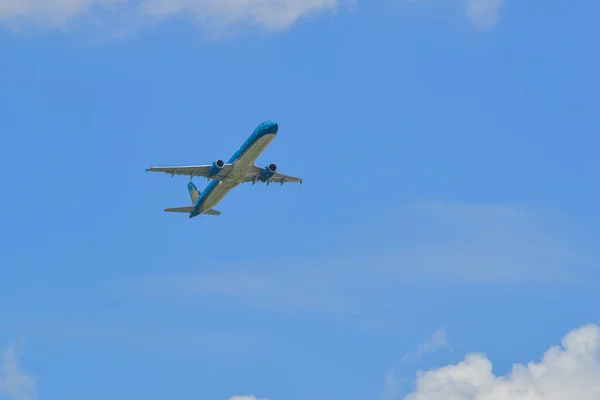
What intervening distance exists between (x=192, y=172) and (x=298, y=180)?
60.1 ft

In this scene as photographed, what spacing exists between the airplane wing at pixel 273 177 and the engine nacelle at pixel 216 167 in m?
6.57

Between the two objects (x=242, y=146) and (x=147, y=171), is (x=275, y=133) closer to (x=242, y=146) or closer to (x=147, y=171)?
(x=242, y=146)

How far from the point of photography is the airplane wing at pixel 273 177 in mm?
157875

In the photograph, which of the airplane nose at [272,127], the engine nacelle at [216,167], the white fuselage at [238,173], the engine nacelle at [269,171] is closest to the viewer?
the airplane nose at [272,127]

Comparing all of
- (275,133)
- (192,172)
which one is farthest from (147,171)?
(275,133)

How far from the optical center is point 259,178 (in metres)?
159

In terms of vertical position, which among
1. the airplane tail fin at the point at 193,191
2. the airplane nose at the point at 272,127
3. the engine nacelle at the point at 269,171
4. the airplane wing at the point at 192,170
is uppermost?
the airplane tail fin at the point at 193,191

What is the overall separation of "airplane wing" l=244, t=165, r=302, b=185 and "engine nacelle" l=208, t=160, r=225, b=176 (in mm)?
6575

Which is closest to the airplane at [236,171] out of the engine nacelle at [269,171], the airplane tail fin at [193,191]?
the engine nacelle at [269,171]

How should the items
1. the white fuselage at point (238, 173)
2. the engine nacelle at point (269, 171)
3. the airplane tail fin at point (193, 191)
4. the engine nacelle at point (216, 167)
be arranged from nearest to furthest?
1. the white fuselage at point (238, 173)
2. the engine nacelle at point (216, 167)
3. the engine nacelle at point (269, 171)
4. the airplane tail fin at point (193, 191)

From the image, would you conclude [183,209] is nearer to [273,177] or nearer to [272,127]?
[273,177]

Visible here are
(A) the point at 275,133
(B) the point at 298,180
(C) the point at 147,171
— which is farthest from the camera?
(B) the point at 298,180

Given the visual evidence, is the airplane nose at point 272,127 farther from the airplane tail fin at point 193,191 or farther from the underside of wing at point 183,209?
the airplane tail fin at point 193,191

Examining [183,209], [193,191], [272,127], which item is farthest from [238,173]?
[193,191]
